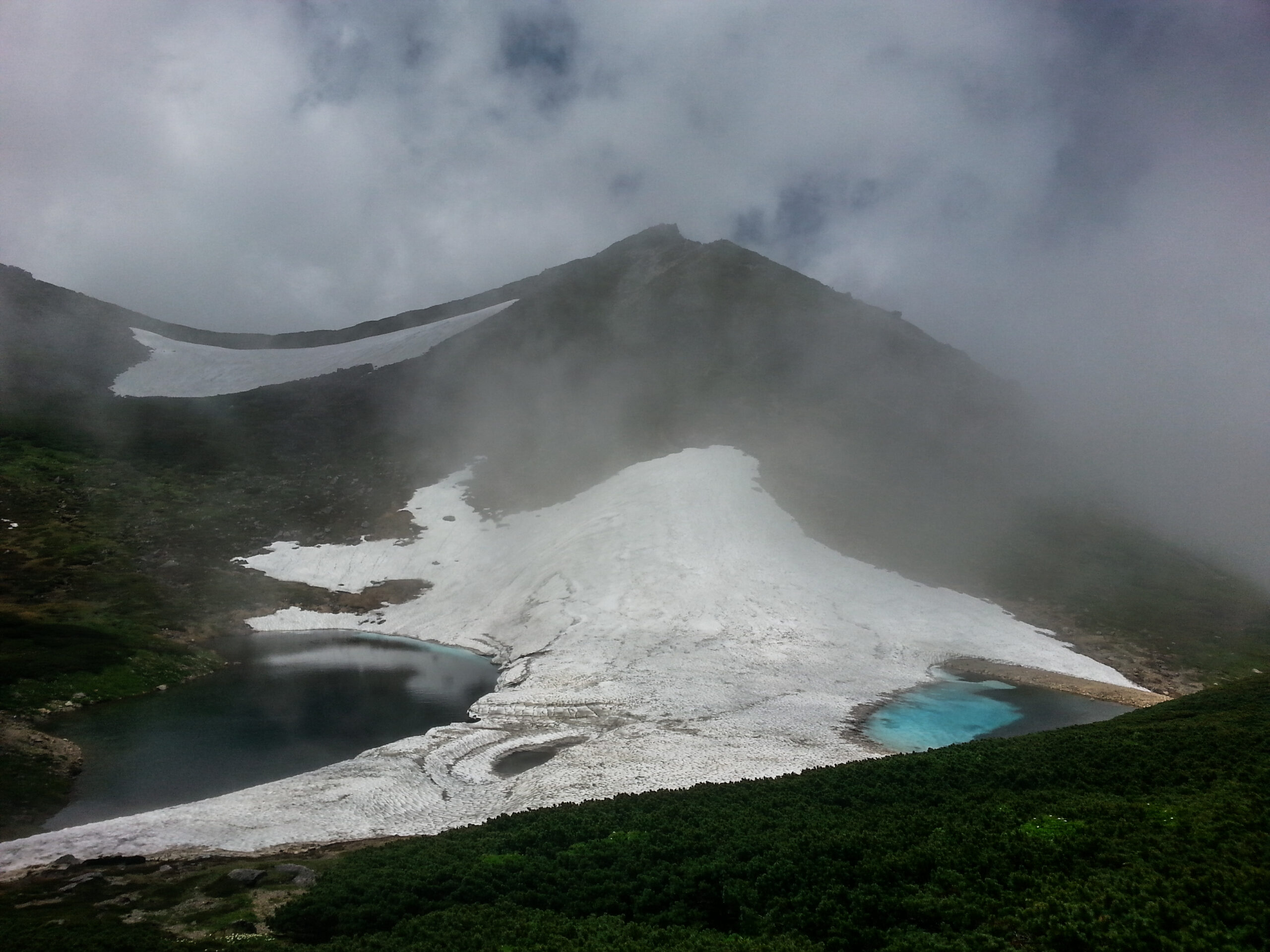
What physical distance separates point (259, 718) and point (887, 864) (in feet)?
127

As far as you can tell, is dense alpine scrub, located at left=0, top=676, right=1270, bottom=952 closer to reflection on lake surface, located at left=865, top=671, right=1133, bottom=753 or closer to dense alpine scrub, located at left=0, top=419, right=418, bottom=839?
dense alpine scrub, located at left=0, top=419, right=418, bottom=839

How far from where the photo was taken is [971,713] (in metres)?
46.4

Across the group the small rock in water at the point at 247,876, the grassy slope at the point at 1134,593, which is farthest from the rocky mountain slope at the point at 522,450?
the small rock in water at the point at 247,876

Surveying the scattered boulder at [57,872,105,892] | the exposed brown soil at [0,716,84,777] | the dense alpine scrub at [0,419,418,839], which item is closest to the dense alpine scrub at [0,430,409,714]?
the dense alpine scrub at [0,419,418,839]

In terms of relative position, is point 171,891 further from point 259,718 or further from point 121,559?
point 121,559

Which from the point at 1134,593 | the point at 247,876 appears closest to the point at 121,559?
the point at 247,876

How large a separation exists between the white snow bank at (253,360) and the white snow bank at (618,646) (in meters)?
56.9

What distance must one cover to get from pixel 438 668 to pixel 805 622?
101 feet

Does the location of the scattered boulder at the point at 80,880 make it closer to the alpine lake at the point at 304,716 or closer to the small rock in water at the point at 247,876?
the small rock in water at the point at 247,876

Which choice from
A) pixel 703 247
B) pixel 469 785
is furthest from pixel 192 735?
pixel 703 247

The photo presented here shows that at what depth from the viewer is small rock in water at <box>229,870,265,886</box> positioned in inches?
834

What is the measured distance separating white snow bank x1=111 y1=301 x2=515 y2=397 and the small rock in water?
120 m

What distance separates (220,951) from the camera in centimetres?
1581

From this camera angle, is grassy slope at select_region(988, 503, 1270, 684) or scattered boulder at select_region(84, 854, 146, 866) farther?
grassy slope at select_region(988, 503, 1270, 684)
